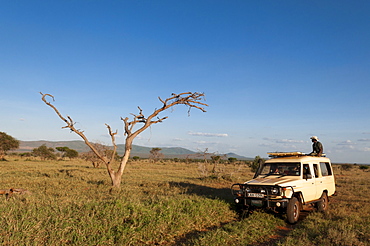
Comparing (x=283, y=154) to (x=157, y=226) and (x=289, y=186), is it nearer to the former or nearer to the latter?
(x=289, y=186)

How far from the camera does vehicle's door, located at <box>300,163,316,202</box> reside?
8.76 m

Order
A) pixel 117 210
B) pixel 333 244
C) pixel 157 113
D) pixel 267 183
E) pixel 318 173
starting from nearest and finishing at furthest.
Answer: pixel 333 244, pixel 117 210, pixel 267 183, pixel 318 173, pixel 157 113

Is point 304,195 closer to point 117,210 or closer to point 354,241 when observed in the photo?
point 354,241

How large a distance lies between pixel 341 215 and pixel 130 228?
671 cm

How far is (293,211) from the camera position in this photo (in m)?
8.07

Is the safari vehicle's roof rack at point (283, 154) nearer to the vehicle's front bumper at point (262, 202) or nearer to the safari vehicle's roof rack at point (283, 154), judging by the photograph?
the safari vehicle's roof rack at point (283, 154)

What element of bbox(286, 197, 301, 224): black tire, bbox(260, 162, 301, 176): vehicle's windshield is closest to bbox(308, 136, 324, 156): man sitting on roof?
bbox(260, 162, 301, 176): vehicle's windshield

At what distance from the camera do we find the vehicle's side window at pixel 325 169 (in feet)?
33.8

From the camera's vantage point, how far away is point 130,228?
241 inches

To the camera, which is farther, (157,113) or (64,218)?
(157,113)

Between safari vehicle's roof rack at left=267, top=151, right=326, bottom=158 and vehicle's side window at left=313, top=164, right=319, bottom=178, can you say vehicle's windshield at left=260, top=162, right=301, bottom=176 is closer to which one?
safari vehicle's roof rack at left=267, top=151, right=326, bottom=158

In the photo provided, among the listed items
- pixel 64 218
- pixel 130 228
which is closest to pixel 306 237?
pixel 130 228

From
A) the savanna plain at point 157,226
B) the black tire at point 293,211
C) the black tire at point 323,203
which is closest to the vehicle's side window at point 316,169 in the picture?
the black tire at point 323,203

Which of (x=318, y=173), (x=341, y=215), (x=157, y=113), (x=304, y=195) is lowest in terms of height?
(x=341, y=215)
